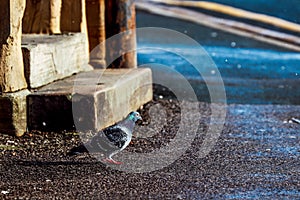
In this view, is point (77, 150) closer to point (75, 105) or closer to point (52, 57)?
point (75, 105)

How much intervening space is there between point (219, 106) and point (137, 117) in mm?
2806

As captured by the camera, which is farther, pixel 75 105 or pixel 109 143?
pixel 75 105

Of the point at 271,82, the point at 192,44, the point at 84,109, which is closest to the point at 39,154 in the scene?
the point at 84,109

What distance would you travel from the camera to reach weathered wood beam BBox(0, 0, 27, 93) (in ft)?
29.1

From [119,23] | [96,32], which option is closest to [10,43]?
[96,32]

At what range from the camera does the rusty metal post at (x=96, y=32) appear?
11305 mm

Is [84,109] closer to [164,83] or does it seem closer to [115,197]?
[115,197]

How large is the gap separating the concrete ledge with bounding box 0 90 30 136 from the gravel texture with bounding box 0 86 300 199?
11cm

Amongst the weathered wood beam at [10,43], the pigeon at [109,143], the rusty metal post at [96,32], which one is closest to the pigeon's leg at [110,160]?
the pigeon at [109,143]

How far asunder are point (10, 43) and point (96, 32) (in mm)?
2515

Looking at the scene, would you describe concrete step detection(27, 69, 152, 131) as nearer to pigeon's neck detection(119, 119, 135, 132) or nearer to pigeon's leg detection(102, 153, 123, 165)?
pigeon's neck detection(119, 119, 135, 132)

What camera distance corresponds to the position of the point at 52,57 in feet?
32.4

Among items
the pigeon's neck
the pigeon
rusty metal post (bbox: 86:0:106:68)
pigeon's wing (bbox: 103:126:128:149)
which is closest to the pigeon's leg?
the pigeon

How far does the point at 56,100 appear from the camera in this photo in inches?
364
